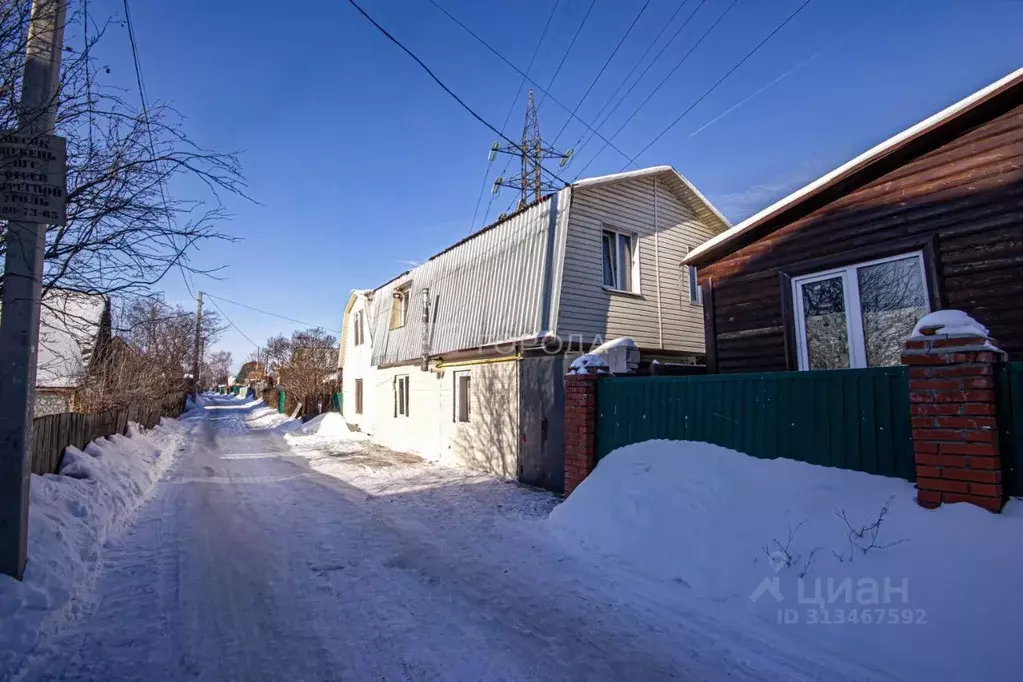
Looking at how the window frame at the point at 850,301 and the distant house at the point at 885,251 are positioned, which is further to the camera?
the window frame at the point at 850,301

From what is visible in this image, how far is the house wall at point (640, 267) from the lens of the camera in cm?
1058

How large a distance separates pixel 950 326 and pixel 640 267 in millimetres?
8220

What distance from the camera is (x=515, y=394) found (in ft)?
34.8

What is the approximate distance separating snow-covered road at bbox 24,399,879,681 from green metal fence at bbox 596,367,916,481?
1.91 metres

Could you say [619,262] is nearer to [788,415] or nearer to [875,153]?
[875,153]

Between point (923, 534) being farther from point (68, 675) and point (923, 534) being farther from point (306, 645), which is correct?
point (68, 675)

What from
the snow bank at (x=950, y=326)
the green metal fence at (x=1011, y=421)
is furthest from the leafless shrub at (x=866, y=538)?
the snow bank at (x=950, y=326)

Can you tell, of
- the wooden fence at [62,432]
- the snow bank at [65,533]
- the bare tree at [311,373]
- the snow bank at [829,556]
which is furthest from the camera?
the bare tree at [311,373]

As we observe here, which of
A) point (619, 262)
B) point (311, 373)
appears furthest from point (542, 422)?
point (311, 373)

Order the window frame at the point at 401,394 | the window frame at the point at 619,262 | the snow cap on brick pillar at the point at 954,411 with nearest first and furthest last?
the snow cap on brick pillar at the point at 954,411, the window frame at the point at 619,262, the window frame at the point at 401,394

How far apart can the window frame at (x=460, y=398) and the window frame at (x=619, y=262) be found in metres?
4.04

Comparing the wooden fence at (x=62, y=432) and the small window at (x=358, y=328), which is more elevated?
the small window at (x=358, y=328)

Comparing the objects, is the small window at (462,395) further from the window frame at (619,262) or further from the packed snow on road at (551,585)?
the packed snow on road at (551,585)

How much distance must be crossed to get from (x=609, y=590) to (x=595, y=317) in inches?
268
